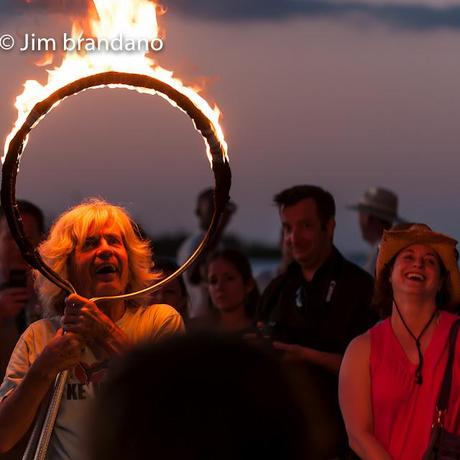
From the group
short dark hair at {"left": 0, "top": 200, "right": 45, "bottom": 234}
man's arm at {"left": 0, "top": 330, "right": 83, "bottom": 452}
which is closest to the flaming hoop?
man's arm at {"left": 0, "top": 330, "right": 83, "bottom": 452}

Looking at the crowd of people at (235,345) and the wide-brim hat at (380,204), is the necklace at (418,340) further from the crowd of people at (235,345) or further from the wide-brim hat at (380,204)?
the wide-brim hat at (380,204)

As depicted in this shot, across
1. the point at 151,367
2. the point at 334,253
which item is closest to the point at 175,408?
the point at 151,367

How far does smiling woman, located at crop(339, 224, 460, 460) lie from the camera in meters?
4.32

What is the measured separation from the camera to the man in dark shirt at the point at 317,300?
16.7 ft

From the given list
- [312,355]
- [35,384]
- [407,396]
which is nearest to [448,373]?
[407,396]

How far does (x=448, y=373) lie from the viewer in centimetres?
436

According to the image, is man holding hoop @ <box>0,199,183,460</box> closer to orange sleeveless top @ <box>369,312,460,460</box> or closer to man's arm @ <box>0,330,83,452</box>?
man's arm @ <box>0,330,83,452</box>

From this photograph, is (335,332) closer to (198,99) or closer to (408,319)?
(408,319)

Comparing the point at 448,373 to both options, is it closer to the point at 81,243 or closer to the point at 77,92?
the point at 81,243

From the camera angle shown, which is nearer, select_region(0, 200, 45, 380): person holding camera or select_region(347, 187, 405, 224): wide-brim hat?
select_region(0, 200, 45, 380): person holding camera

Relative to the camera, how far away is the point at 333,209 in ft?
18.4

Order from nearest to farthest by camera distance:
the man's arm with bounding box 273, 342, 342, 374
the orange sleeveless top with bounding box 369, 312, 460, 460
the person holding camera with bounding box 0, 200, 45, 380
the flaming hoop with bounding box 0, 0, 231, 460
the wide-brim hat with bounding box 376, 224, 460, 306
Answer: the flaming hoop with bounding box 0, 0, 231, 460 < the orange sleeveless top with bounding box 369, 312, 460, 460 < the wide-brim hat with bounding box 376, 224, 460, 306 < the man's arm with bounding box 273, 342, 342, 374 < the person holding camera with bounding box 0, 200, 45, 380

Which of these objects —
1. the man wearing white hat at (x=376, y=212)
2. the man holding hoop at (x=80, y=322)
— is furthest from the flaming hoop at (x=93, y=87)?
the man wearing white hat at (x=376, y=212)

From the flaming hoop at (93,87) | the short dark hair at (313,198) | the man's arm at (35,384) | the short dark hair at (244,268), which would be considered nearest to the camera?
the man's arm at (35,384)
